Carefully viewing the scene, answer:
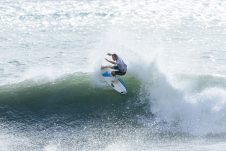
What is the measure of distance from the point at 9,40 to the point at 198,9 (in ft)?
49.2

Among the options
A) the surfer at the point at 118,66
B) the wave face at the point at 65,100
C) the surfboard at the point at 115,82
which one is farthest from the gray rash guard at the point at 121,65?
the wave face at the point at 65,100

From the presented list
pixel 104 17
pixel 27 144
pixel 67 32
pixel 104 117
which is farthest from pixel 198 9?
pixel 27 144

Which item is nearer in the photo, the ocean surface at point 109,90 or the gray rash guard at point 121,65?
the ocean surface at point 109,90

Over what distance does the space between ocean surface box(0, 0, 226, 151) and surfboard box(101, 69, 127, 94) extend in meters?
0.28

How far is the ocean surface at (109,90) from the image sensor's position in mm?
19688

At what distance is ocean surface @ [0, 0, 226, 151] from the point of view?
64.6ft

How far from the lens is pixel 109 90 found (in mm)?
22766

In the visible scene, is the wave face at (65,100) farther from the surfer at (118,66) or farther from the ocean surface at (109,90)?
the surfer at (118,66)

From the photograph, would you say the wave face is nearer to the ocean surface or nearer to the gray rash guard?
the ocean surface

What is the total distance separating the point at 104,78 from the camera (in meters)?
22.8

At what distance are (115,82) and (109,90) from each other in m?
0.48

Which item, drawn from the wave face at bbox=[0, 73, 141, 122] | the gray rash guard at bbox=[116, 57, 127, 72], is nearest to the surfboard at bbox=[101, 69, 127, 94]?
the wave face at bbox=[0, 73, 141, 122]

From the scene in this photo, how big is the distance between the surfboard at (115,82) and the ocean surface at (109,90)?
0.93ft

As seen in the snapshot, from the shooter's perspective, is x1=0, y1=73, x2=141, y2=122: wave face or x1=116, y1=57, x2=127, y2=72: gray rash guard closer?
x1=0, y1=73, x2=141, y2=122: wave face
